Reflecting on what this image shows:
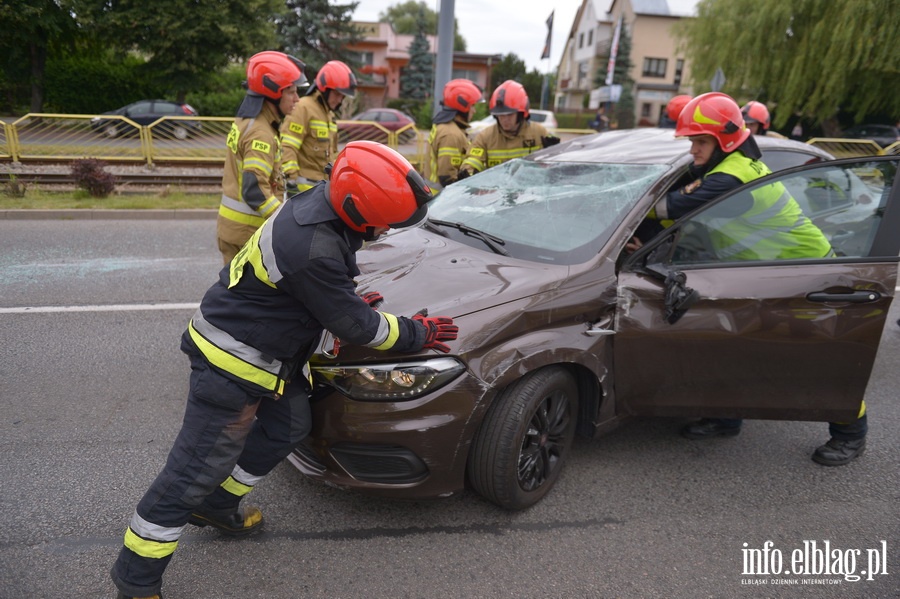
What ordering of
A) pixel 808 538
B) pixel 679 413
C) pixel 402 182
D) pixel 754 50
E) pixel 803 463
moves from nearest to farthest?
pixel 402 182
pixel 808 538
pixel 679 413
pixel 803 463
pixel 754 50

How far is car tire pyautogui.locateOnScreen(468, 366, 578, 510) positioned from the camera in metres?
2.56

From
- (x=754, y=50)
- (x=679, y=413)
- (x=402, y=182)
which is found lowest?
(x=679, y=413)

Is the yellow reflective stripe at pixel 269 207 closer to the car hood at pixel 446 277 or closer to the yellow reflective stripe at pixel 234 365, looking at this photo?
the car hood at pixel 446 277

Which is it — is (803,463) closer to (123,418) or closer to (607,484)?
(607,484)

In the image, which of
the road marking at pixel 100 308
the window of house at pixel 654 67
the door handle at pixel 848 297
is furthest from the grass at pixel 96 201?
the window of house at pixel 654 67

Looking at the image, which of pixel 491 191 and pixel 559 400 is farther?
pixel 491 191

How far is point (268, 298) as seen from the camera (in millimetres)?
2236

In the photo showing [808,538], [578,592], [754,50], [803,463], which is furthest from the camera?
[754,50]

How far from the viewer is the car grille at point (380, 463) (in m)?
2.45

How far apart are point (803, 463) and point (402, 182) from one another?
106 inches

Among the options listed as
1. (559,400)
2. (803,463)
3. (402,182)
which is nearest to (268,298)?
(402,182)

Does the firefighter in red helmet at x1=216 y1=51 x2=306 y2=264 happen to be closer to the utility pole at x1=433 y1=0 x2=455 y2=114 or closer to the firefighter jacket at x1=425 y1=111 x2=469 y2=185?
the firefighter jacket at x1=425 y1=111 x2=469 y2=185

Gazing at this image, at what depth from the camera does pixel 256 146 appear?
398 centimetres

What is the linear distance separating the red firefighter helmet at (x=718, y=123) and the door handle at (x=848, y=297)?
100 centimetres
